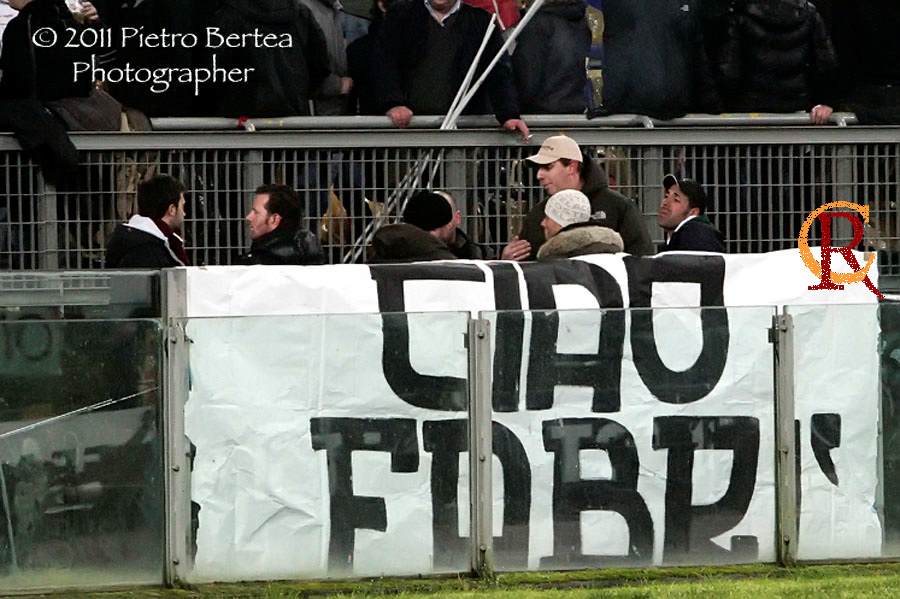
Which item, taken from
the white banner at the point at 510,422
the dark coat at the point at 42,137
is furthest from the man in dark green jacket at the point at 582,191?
the dark coat at the point at 42,137

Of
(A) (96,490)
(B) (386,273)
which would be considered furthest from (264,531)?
(B) (386,273)

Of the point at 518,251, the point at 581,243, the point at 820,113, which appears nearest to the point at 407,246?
the point at 518,251

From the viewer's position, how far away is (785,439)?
9.46 metres

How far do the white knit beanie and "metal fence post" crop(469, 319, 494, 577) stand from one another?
3.94 ft

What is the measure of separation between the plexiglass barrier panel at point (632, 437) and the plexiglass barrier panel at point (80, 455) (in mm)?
1539

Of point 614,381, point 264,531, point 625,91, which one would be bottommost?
point 264,531

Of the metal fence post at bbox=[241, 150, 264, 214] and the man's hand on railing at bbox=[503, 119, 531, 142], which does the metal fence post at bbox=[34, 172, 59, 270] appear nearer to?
A: the metal fence post at bbox=[241, 150, 264, 214]

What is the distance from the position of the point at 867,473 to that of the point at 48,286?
382 cm

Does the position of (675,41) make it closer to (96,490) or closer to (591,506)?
(591,506)

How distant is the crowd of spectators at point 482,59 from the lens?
11.8 meters

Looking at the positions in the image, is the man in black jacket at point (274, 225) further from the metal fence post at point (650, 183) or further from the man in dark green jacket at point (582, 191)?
the metal fence post at point (650, 183)

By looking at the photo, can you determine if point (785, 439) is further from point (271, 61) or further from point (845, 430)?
point (271, 61)

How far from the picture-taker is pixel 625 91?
479 inches

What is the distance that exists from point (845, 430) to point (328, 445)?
7.90ft
